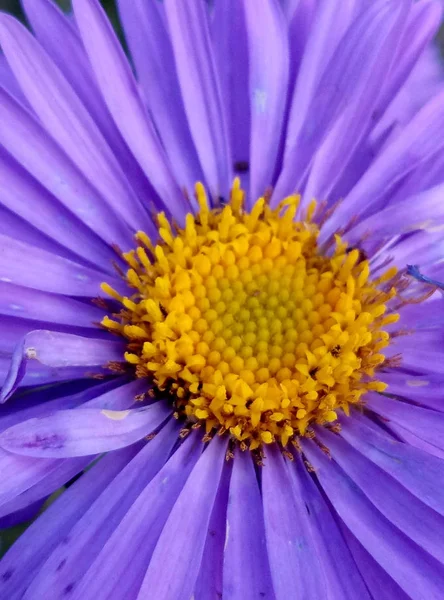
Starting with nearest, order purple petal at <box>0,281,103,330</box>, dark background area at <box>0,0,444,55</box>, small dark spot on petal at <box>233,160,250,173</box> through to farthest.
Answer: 1. purple petal at <box>0,281,103,330</box>
2. small dark spot on petal at <box>233,160,250,173</box>
3. dark background area at <box>0,0,444,55</box>

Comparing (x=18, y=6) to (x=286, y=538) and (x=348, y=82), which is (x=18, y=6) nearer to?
(x=348, y=82)

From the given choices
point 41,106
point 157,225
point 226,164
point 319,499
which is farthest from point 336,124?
point 319,499

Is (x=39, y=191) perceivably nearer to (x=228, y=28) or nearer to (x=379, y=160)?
(x=228, y=28)

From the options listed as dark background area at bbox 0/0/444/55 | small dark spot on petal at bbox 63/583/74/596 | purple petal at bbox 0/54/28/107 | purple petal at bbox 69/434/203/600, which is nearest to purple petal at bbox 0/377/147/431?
purple petal at bbox 69/434/203/600

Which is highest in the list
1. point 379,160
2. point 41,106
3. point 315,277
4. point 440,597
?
point 41,106

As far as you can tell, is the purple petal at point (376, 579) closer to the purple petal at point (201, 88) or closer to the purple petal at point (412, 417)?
the purple petal at point (412, 417)

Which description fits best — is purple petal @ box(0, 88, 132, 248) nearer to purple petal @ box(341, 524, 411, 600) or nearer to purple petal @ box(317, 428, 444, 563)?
purple petal @ box(317, 428, 444, 563)
